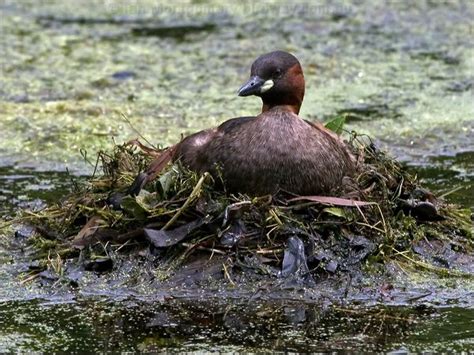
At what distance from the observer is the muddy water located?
218 inches

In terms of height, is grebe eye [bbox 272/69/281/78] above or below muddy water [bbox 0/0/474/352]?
above

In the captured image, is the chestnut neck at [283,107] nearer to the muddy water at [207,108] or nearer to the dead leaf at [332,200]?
the dead leaf at [332,200]

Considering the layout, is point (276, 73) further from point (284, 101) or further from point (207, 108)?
point (207, 108)

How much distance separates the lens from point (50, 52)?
11.7 meters

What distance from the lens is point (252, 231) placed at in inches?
245

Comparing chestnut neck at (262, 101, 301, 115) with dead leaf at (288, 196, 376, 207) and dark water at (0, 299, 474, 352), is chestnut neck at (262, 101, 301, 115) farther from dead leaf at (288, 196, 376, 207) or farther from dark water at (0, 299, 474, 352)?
dark water at (0, 299, 474, 352)

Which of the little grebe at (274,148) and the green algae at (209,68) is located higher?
the little grebe at (274,148)

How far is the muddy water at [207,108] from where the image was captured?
18.1 feet

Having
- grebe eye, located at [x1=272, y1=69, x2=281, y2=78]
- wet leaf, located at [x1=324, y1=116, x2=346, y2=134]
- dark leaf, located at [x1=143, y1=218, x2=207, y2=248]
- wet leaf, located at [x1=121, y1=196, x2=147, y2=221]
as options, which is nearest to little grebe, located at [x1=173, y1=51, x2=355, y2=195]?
grebe eye, located at [x1=272, y1=69, x2=281, y2=78]

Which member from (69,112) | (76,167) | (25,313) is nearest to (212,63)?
(69,112)

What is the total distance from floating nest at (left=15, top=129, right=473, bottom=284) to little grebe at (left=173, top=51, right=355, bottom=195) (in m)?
0.08

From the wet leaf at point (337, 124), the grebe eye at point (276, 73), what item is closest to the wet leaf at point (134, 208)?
the grebe eye at point (276, 73)

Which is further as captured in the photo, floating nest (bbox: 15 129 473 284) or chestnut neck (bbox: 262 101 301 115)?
chestnut neck (bbox: 262 101 301 115)

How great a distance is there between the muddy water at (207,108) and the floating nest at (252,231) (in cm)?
25
